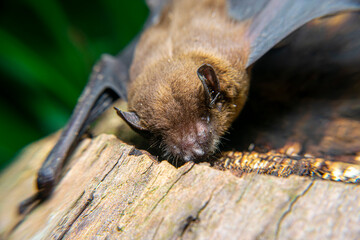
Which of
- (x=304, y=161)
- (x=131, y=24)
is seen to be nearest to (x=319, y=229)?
(x=304, y=161)

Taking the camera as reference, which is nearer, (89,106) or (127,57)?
(89,106)

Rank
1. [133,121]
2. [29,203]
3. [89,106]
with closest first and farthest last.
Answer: [133,121]
[29,203]
[89,106]

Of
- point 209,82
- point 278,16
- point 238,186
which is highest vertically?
point 209,82

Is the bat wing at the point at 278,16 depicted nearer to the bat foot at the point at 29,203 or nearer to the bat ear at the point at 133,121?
the bat ear at the point at 133,121

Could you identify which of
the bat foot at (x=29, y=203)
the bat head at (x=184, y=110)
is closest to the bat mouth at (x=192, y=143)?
the bat head at (x=184, y=110)

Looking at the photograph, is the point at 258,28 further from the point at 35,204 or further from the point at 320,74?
the point at 35,204

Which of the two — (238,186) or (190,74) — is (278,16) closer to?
(190,74)

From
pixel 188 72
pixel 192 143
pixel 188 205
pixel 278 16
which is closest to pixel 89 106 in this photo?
pixel 188 72
